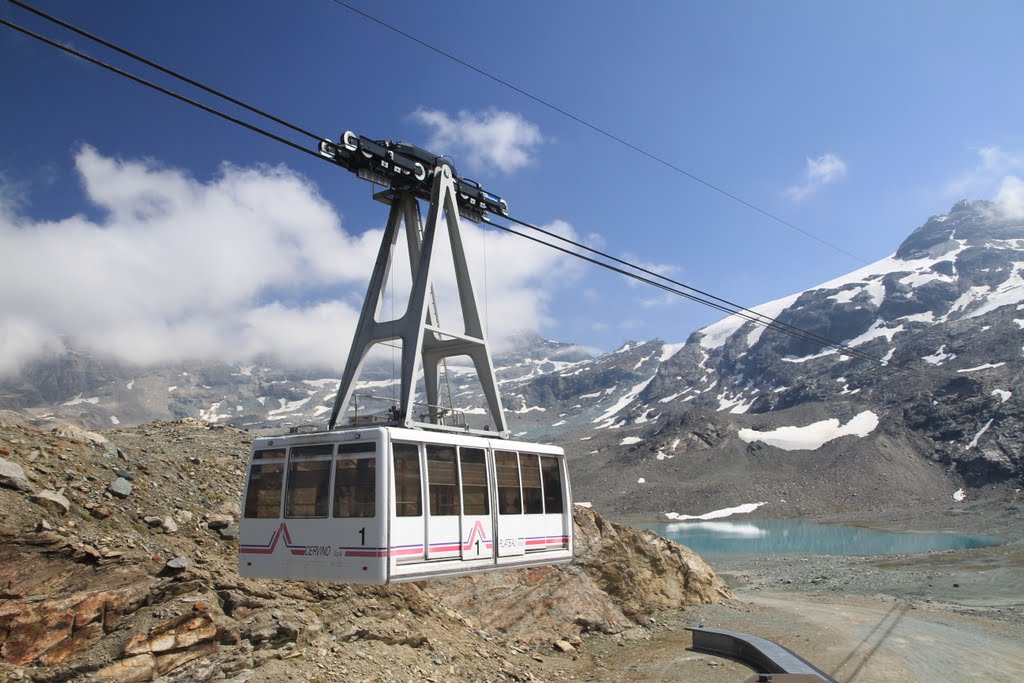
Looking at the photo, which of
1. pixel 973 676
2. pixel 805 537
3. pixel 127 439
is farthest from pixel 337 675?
pixel 805 537

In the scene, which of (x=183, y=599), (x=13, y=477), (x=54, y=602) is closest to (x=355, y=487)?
(x=183, y=599)

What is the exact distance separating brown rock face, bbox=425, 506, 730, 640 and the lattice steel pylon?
934 cm

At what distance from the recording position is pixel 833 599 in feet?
142

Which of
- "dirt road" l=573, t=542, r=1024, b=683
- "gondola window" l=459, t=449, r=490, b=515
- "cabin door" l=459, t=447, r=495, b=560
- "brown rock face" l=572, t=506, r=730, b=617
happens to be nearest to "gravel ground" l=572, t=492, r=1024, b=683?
"dirt road" l=573, t=542, r=1024, b=683

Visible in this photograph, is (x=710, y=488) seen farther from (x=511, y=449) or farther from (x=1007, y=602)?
(x=511, y=449)

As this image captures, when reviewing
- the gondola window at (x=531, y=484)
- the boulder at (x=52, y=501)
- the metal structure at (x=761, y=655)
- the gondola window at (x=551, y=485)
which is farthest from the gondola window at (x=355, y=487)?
the metal structure at (x=761, y=655)

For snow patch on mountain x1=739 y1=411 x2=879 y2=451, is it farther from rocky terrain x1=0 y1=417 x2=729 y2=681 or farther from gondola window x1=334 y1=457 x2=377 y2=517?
gondola window x1=334 y1=457 x2=377 y2=517

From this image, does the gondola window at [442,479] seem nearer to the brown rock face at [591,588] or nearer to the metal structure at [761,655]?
the metal structure at [761,655]

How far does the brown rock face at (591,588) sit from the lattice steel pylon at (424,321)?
9338mm

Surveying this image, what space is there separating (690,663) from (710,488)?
4815 inches

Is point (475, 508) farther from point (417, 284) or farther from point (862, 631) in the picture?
point (862, 631)

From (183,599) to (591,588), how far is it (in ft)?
59.2

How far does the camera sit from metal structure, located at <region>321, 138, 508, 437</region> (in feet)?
51.1

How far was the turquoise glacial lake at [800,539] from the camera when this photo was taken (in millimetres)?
82188
